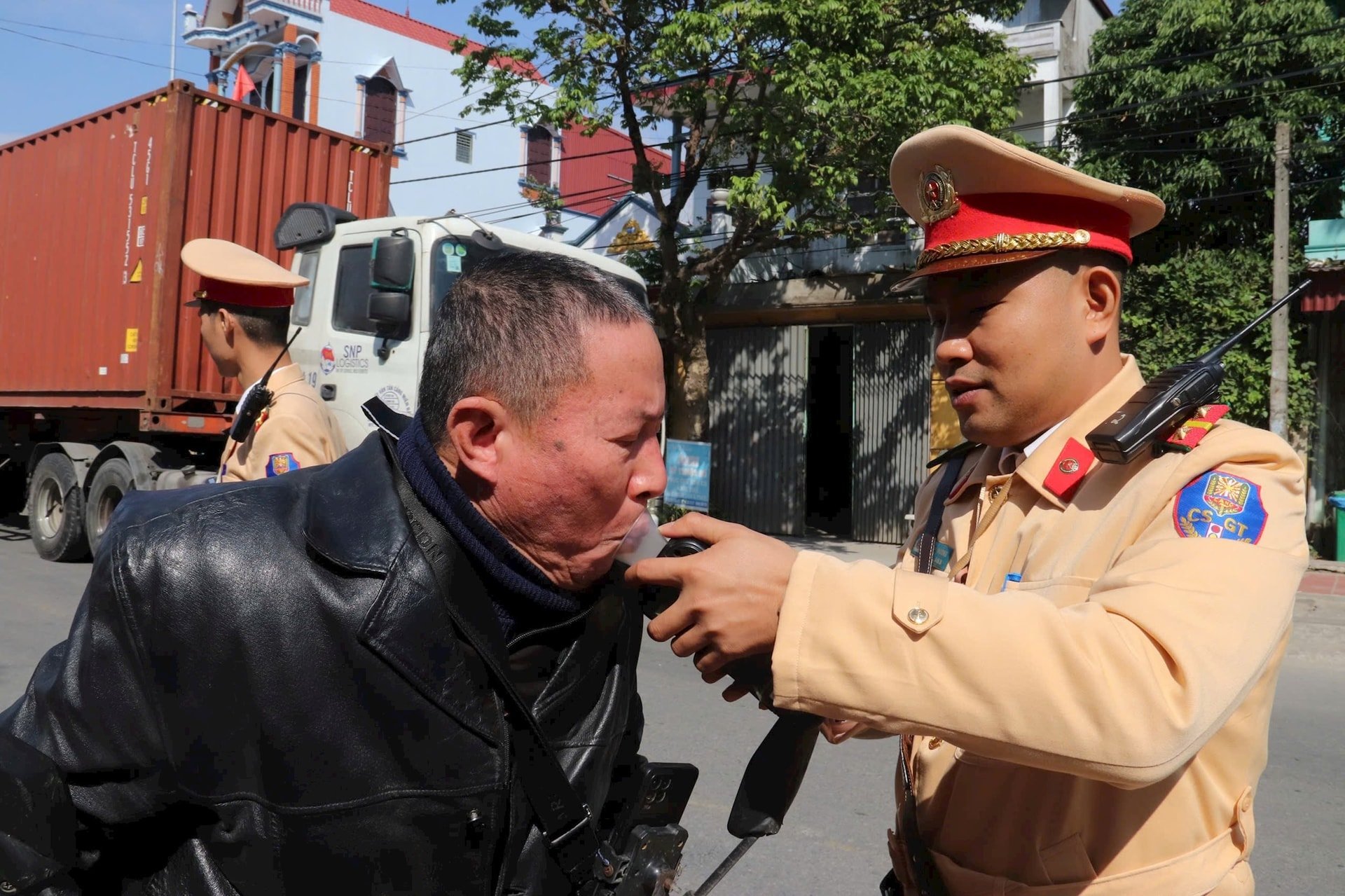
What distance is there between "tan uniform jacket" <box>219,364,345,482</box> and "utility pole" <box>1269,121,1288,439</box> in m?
9.59

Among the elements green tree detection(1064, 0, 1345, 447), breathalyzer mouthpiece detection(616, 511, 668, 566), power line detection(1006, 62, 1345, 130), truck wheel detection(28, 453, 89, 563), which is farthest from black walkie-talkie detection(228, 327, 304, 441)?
green tree detection(1064, 0, 1345, 447)

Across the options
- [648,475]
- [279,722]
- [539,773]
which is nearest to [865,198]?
[648,475]

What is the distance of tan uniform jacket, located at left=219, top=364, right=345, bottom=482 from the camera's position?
3.45 metres

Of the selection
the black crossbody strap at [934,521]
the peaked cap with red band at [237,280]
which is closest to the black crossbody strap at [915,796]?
the black crossbody strap at [934,521]

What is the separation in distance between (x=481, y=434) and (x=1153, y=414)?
0.88 metres

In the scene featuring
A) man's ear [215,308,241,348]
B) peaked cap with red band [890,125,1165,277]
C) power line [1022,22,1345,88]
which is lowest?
peaked cap with red band [890,125,1165,277]

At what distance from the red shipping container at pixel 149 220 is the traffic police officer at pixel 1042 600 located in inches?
307

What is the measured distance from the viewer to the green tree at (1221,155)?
11859 millimetres

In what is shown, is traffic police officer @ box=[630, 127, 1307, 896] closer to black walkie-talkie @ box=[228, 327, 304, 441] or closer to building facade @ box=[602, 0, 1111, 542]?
black walkie-talkie @ box=[228, 327, 304, 441]

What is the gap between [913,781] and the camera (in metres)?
1.60

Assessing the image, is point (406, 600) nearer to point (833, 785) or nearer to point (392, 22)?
point (833, 785)

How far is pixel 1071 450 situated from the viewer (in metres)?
1.57

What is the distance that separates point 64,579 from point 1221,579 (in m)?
9.08

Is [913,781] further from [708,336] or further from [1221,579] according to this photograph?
[708,336]
